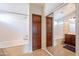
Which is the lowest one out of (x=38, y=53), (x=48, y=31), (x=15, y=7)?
(x=38, y=53)

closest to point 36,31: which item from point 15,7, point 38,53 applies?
point 38,53

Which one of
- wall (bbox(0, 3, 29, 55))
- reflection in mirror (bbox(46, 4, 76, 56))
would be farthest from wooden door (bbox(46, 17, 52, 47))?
wall (bbox(0, 3, 29, 55))

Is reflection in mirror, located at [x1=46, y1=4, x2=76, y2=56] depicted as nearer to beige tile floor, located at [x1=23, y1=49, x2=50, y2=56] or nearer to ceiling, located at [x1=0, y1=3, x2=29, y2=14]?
beige tile floor, located at [x1=23, y1=49, x2=50, y2=56]

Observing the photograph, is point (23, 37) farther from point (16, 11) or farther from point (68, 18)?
point (68, 18)

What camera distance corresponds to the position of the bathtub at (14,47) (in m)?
1.34

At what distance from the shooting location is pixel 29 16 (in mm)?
1448

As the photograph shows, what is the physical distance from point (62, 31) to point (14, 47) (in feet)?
2.54

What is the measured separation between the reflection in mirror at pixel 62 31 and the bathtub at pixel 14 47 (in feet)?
1.42

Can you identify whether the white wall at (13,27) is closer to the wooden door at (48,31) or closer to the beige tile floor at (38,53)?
the beige tile floor at (38,53)

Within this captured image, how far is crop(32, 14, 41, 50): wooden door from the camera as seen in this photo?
1.46m

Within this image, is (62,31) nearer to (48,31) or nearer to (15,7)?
(48,31)

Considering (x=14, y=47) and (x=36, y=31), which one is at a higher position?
(x=36, y=31)

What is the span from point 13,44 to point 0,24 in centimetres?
34

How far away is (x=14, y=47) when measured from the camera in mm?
1414
